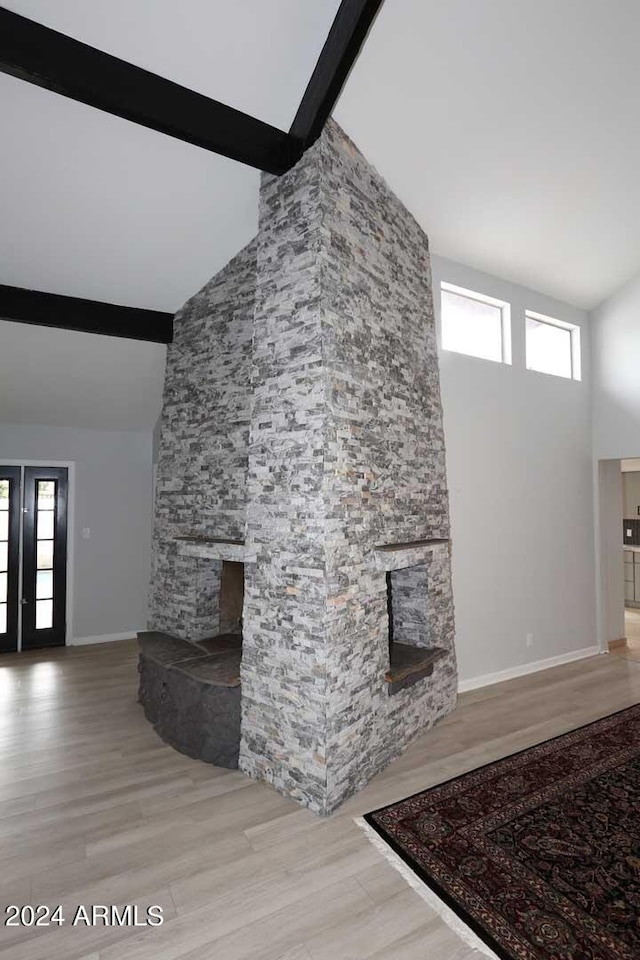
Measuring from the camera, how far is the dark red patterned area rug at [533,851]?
7.48ft

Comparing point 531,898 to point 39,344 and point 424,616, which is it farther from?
point 39,344

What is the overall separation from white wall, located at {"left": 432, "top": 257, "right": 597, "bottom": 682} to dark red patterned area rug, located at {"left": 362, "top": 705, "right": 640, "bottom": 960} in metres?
1.68

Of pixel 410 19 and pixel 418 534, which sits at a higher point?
pixel 410 19

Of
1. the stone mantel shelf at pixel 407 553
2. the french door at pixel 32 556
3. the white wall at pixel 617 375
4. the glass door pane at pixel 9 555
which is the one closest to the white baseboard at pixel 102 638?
the french door at pixel 32 556

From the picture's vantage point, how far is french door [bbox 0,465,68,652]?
645cm

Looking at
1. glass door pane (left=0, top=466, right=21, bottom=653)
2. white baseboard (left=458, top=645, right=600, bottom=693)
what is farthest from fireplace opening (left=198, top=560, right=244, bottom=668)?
glass door pane (left=0, top=466, right=21, bottom=653)

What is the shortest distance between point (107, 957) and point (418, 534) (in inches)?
121

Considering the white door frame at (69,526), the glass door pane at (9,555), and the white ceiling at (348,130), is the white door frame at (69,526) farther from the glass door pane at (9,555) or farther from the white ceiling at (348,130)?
the white ceiling at (348,130)

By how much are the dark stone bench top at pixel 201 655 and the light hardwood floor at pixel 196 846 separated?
60 centimetres

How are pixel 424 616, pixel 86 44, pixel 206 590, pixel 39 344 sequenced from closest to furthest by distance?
pixel 86 44, pixel 424 616, pixel 206 590, pixel 39 344

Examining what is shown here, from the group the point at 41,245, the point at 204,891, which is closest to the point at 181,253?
the point at 41,245

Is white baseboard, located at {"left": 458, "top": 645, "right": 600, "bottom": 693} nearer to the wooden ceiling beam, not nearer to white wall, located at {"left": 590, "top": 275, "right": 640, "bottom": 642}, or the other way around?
white wall, located at {"left": 590, "top": 275, "right": 640, "bottom": 642}

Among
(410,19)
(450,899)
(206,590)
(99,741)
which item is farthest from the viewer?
(206,590)

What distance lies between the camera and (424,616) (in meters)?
4.51
